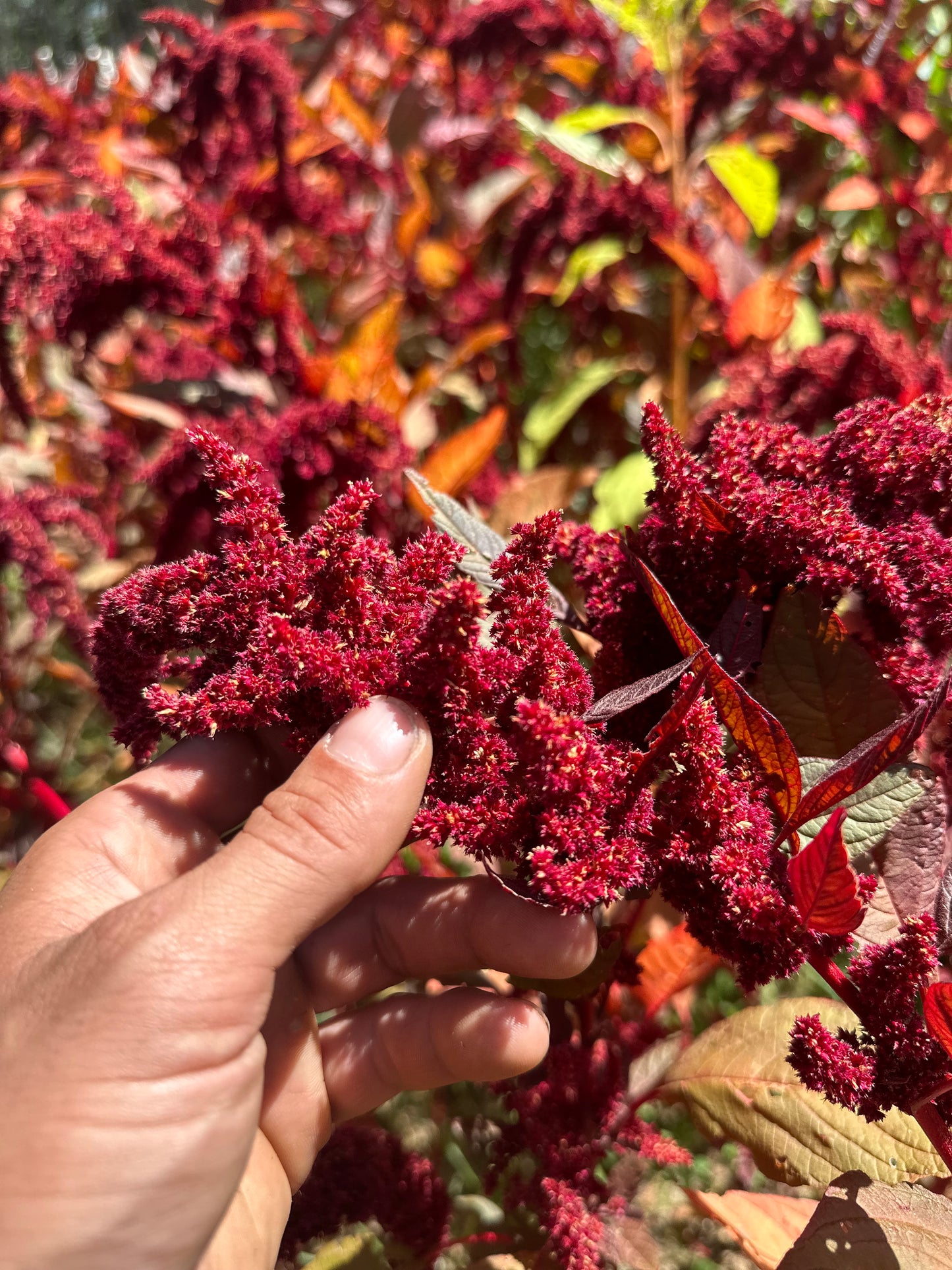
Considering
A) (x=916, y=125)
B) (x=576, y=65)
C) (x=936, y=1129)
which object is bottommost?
(x=936, y=1129)

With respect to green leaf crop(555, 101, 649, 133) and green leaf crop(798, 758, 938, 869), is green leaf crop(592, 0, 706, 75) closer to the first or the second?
green leaf crop(555, 101, 649, 133)

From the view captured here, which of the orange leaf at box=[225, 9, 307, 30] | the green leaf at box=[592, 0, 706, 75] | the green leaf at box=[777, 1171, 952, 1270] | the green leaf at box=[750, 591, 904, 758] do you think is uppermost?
the orange leaf at box=[225, 9, 307, 30]

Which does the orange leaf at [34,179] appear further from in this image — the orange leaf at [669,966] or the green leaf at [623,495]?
the orange leaf at [669,966]

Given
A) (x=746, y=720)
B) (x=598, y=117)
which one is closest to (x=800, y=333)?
(x=598, y=117)

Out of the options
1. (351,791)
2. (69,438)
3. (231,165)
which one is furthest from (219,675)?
(69,438)

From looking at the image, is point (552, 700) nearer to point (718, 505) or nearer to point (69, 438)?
point (718, 505)

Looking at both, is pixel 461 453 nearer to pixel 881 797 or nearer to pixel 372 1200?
pixel 881 797

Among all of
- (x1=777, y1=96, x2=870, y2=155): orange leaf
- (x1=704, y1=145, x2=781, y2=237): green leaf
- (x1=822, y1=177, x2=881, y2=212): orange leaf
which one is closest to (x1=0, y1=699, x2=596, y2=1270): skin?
(x1=704, y1=145, x2=781, y2=237): green leaf

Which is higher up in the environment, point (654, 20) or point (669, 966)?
point (654, 20)
